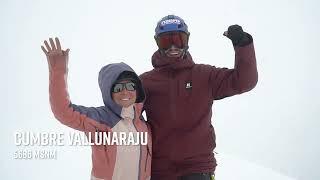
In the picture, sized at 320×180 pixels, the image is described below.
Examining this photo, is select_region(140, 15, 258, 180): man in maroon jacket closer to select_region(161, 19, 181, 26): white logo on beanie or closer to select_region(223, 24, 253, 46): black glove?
select_region(161, 19, 181, 26): white logo on beanie

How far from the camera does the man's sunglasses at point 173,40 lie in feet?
11.8

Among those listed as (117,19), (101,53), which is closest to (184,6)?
(117,19)

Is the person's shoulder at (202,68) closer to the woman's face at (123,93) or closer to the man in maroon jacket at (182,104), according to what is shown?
the man in maroon jacket at (182,104)

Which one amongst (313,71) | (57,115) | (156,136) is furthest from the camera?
(313,71)

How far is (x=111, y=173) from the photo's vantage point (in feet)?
10.5

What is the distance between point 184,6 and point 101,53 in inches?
3585

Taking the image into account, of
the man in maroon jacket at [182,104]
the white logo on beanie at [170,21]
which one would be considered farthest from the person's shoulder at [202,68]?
the white logo on beanie at [170,21]

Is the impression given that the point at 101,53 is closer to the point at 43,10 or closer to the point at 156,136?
the point at 43,10

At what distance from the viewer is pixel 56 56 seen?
298 centimetres

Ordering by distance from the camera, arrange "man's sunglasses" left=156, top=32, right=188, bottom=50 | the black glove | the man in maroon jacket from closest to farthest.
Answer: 1. the black glove
2. the man in maroon jacket
3. "man's sunglasses" left=156, top=32, right=188, bottom=50

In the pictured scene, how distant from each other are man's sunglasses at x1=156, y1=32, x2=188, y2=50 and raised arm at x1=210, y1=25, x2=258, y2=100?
384 millimetres

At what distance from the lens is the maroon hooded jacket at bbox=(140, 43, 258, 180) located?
347 cm

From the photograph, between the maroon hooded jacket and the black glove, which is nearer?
the black glove

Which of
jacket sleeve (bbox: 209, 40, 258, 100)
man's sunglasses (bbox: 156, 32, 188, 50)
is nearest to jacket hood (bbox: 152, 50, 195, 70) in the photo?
man's sunglasses (bbox: 156, 32, 188, 50)
